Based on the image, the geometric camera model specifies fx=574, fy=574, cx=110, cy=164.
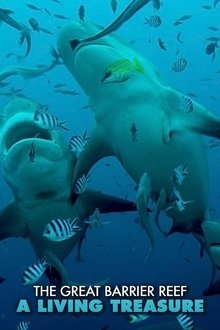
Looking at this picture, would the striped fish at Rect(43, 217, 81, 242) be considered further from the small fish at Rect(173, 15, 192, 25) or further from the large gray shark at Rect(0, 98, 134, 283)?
the small fish at Rect(173, 15, 192, 25)

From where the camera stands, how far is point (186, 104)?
2.78 meters

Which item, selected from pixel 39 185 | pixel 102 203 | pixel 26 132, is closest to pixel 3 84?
pixel 26 132

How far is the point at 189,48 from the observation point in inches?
109

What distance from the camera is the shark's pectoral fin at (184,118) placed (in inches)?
109

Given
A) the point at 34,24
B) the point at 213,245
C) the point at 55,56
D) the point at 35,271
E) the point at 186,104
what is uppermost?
the point at 34,24

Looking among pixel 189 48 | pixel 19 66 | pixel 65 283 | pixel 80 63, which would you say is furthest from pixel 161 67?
pixel 65 283

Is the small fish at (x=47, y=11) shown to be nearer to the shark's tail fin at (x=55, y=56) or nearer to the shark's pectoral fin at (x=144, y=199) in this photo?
the shark's tail fin at (x=55, y=56)

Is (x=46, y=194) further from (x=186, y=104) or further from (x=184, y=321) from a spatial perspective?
(x=184, y=321)

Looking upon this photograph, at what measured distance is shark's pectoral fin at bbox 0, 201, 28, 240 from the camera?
2.85 m

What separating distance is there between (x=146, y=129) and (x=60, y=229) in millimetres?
644

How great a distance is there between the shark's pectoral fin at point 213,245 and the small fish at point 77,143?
712 millimetres

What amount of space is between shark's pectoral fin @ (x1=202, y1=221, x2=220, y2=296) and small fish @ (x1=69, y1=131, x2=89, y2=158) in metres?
0.71

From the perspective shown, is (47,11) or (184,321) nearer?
(47,11)

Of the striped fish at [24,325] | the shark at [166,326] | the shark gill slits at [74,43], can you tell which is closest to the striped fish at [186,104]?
the shark gill slits at [74,43]
